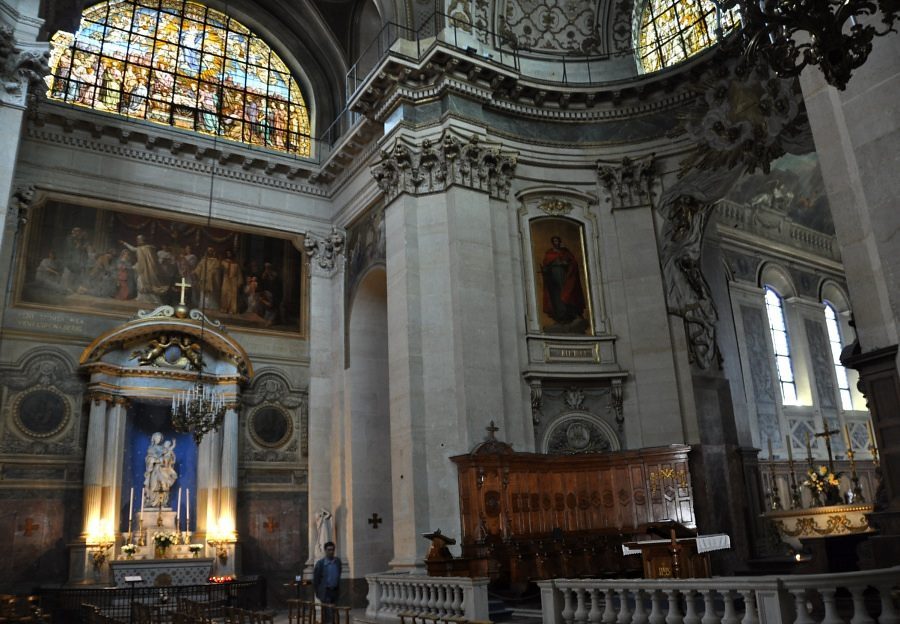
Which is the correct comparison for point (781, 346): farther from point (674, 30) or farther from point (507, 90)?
point (507, 90)

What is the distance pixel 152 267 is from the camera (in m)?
16.5

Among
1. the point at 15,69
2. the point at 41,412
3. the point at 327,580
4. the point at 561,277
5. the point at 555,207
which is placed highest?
the point at 15,69

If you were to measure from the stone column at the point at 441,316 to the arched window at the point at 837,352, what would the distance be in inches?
453

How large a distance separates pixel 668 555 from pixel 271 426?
9.88 m

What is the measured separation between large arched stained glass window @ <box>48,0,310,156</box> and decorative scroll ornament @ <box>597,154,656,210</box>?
7.97 metres

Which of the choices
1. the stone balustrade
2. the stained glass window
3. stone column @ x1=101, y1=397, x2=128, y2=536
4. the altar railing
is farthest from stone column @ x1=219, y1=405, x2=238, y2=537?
the stained glass window

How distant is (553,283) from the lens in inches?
605

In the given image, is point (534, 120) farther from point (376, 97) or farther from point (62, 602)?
point (62, 602)

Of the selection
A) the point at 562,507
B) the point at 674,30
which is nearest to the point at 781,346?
the point at 674,30

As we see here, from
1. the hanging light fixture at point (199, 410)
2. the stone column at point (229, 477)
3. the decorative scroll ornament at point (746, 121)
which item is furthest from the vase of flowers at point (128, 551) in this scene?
the decorative scroll ornament at point (746, 121)

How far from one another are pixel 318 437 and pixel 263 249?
450cm

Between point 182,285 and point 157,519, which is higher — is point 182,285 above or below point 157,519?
above

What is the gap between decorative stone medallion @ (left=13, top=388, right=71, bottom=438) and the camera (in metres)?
14.3

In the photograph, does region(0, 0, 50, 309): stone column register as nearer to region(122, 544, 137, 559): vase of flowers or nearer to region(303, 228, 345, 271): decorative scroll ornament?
region(122, 544, 137, 559): vase of flowers
